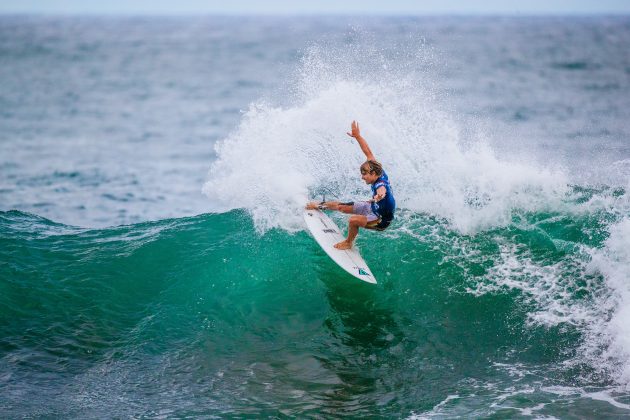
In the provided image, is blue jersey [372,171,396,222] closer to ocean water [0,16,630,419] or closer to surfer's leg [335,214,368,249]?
surfer's leg [335,214,368,249]

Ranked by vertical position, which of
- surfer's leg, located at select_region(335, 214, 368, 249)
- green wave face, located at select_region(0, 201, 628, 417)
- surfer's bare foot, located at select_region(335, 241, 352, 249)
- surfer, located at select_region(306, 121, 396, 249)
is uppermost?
surfer, located at select_region(306, 121, 396, 249)

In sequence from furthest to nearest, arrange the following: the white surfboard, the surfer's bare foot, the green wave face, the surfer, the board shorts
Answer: the surfer's bare foot
the board shorts
the white surfboard
the surfer
the green wave face

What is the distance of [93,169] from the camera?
23484mm

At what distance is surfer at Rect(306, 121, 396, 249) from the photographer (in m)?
9.95

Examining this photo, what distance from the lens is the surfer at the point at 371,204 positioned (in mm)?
9945

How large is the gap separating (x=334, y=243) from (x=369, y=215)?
2.81ft

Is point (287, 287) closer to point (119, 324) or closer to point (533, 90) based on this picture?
point (119, 324)

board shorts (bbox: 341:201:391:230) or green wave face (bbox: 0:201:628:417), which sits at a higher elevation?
board shorts (bbox: 341:201:391:230)

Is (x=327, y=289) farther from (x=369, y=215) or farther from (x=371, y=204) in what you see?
(x=371, y=204)

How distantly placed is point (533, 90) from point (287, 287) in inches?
1434

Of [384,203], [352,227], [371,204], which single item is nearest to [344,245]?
[352,227]

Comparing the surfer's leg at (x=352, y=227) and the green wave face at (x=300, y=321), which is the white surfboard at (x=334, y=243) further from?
the green wave face at (x=300, y=321)

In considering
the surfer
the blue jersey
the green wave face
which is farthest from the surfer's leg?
the green wave face

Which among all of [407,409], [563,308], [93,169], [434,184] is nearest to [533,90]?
[93,169]
